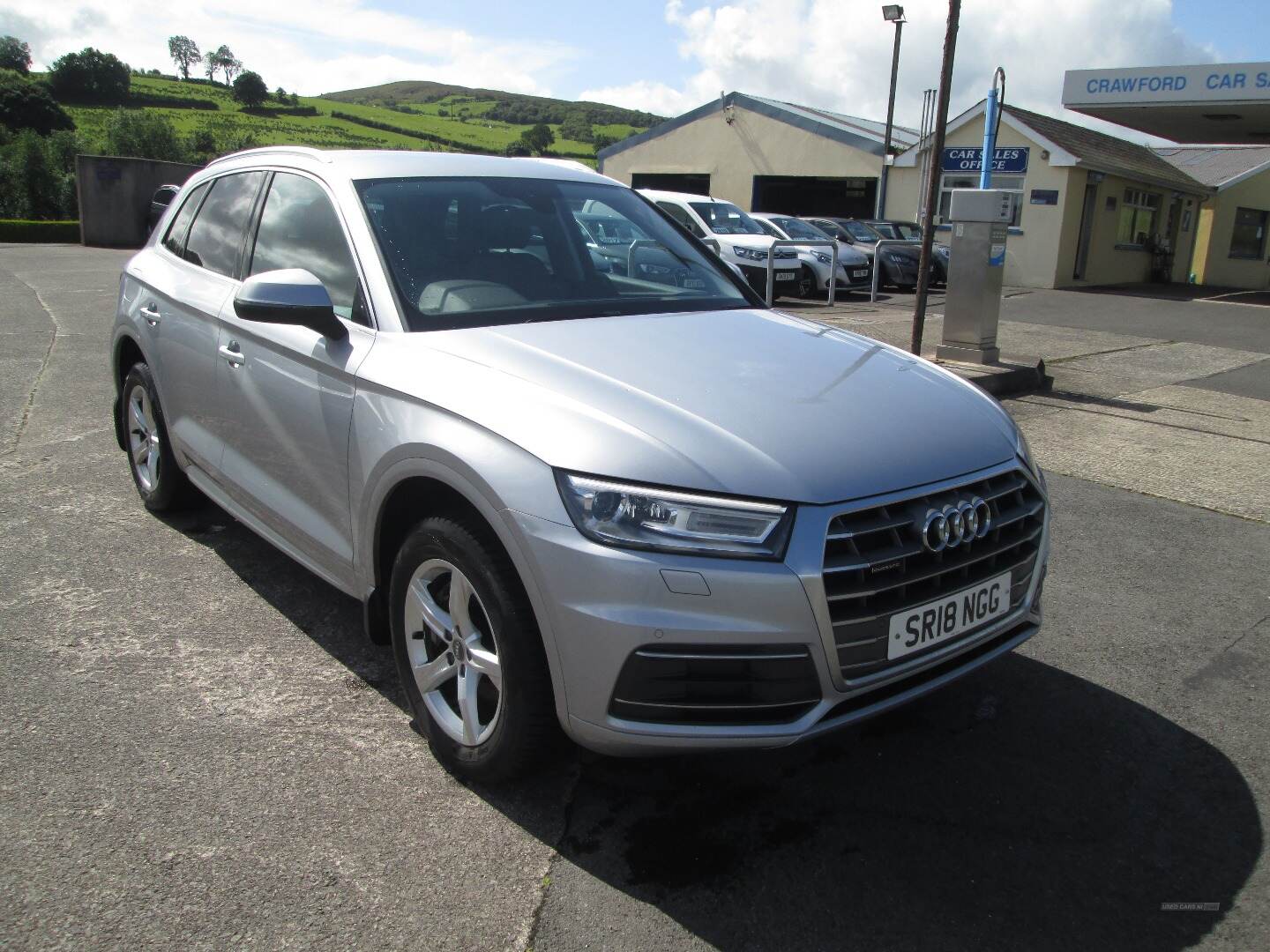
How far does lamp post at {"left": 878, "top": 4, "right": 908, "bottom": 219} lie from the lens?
27875mm

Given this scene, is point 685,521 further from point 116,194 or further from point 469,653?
point 116,194

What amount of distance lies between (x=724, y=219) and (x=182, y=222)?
14230mm

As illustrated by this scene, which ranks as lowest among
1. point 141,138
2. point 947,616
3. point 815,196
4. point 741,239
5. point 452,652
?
point 452,652

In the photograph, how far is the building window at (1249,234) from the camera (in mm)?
31438

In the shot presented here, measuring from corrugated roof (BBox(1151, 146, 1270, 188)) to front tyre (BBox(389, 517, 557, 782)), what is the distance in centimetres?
3485

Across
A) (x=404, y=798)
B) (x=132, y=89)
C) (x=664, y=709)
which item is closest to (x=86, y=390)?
(x=404, y=798)

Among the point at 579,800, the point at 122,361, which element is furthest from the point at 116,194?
the point at 579,800

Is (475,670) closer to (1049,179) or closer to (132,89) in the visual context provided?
(1049,179)

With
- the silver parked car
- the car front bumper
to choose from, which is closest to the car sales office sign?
the silver parked car

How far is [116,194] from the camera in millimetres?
27922

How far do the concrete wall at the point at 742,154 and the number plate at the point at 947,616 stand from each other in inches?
1082

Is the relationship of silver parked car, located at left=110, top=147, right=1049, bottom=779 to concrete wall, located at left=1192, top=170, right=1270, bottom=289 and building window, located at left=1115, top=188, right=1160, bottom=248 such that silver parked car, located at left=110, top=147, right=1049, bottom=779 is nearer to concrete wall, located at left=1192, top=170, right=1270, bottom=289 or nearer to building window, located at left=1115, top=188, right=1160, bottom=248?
building window, located at left=1115, top=188, right=1160, bottom=248

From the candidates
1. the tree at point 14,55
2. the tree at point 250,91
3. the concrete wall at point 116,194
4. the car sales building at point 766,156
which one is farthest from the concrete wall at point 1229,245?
the tree at point 14,55

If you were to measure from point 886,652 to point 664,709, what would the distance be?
0.56 m
